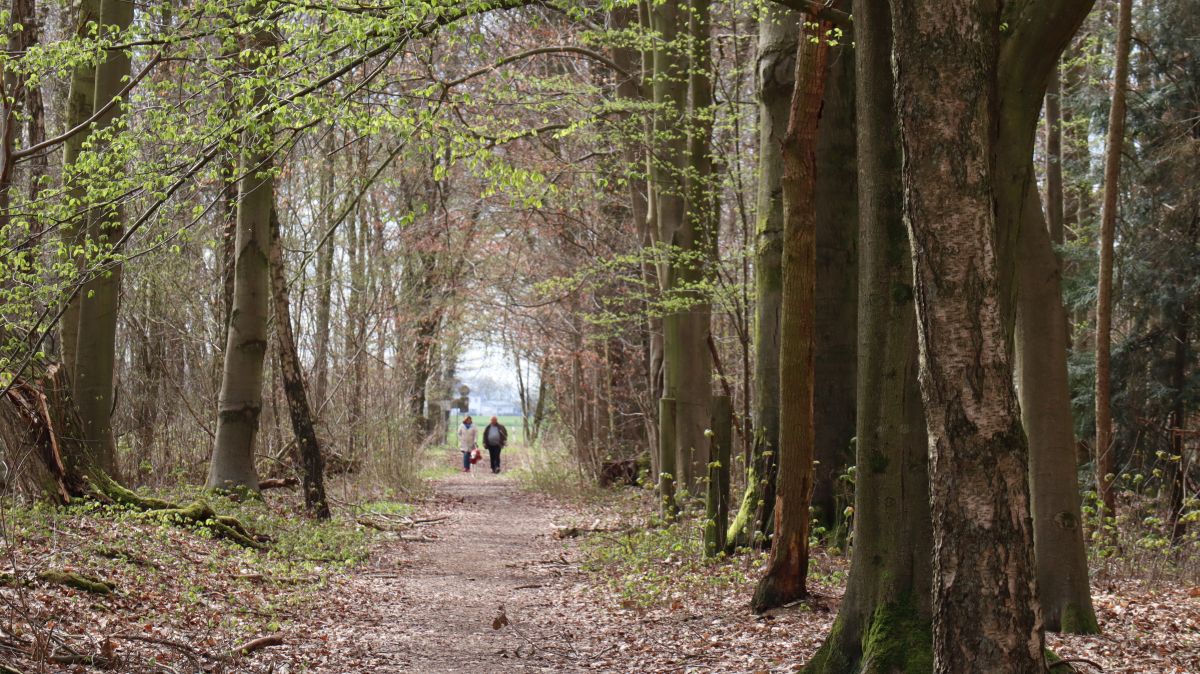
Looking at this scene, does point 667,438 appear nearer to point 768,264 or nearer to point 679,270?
point 679,270

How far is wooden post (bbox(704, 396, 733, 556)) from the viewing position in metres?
9.24

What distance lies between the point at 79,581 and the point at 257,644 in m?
1.35

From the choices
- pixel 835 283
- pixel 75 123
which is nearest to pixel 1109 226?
pixel 835 283

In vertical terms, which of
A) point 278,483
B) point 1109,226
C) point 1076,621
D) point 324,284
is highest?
point 324,284

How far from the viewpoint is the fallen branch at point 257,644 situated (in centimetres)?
678

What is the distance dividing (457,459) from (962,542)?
31.8 metres

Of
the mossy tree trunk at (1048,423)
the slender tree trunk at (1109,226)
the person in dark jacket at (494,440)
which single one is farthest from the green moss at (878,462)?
the person in dark jacket at (494,440)

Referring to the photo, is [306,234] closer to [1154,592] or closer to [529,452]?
[529,452]

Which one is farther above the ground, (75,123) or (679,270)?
(75,123)

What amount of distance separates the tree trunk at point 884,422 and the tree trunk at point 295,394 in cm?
970

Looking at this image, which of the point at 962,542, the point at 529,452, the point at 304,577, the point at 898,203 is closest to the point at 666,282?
the point at 304,577

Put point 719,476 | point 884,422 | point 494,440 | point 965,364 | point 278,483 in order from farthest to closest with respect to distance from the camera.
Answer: point 494,440
point 278,483
point 719,476
point 884,422
point 965,364

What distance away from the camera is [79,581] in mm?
7184

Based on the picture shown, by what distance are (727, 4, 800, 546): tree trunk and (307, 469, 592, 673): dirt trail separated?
2.04m
